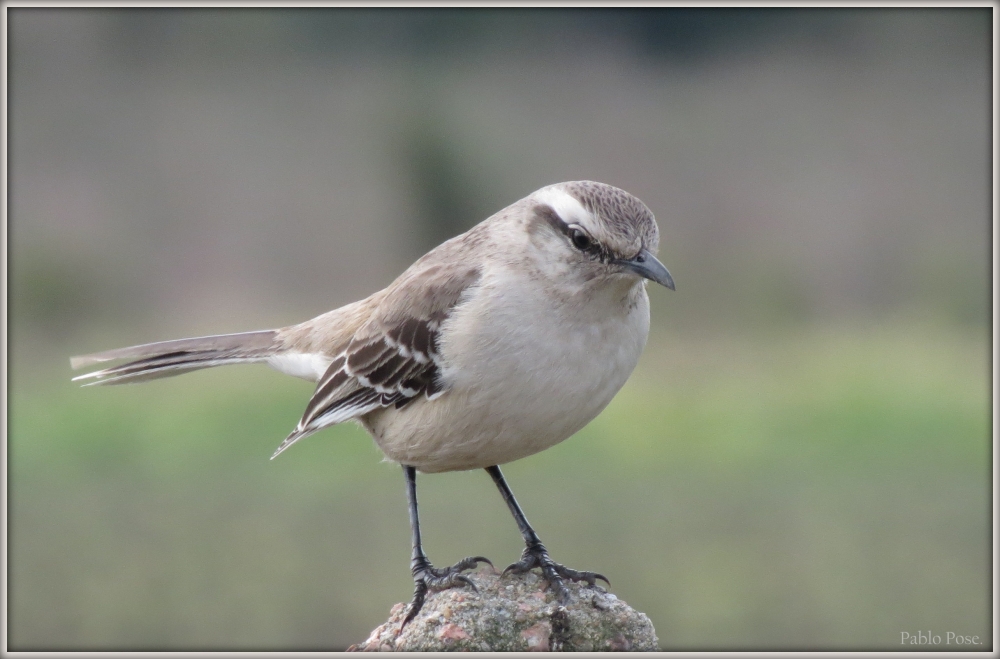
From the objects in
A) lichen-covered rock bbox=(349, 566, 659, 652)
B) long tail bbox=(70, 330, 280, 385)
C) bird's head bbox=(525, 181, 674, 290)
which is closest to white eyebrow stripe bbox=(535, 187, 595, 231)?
bird's head bbox=(525, 181, 674, 290)

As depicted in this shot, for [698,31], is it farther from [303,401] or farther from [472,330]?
[472,330]

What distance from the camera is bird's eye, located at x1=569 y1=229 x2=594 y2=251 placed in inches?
184

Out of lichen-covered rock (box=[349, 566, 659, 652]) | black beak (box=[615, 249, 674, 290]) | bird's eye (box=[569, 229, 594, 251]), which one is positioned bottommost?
lichen-covered rock (box=[349, 566, 659, 652])

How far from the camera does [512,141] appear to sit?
2455 centimetres

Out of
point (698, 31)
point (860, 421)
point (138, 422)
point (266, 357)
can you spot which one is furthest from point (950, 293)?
point (266, 357)

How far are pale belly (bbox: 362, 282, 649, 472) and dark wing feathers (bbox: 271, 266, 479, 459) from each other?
17cm

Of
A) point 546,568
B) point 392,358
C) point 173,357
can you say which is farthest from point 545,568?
point 173,357

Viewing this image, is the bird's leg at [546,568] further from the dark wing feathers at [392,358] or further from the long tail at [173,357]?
the long tail at [173,357]

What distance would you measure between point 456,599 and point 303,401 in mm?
11135

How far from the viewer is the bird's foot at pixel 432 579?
5.06 metres

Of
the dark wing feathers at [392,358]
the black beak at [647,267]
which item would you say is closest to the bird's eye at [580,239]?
the black beak at [647,267]

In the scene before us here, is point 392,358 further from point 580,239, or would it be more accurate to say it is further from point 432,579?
point 580,239

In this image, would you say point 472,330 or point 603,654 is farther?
point 472,330

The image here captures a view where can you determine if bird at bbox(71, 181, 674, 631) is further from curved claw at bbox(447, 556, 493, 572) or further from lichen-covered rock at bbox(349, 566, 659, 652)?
lichen-covered rock at bbox(349, 566, 659, 652)
